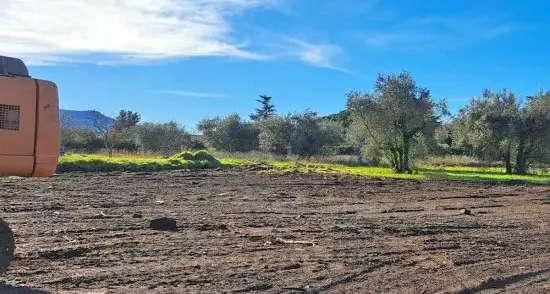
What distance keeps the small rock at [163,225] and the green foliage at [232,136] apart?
51.9 m

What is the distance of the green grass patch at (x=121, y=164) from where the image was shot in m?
26.5

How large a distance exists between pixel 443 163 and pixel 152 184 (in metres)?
29.6

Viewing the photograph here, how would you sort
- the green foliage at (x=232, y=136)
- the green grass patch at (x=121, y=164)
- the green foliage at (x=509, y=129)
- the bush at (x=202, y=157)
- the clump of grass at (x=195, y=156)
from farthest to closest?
the green foliage at (x=232, y=136), the green foliage at (x=509, y=129), the bush at (x=202, y=157), the clump of grass at (x=195, y=156), the green grass patch at (x=121, y=164)

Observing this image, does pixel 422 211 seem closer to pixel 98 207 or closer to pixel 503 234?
pixel 503 234

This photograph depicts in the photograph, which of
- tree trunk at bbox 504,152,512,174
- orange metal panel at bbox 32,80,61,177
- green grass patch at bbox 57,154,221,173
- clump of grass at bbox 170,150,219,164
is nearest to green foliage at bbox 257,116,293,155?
tree trunk at bbox 504,152,512,174

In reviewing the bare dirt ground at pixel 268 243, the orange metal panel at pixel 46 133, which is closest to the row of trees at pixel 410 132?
the bare dirt ground at pixel 268 243

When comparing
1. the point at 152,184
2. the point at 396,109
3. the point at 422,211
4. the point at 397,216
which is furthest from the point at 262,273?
the point at 396,109

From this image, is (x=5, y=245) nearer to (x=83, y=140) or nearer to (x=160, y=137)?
(x=83, y=140)

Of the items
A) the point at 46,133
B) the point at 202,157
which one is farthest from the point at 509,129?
the point at 46,133

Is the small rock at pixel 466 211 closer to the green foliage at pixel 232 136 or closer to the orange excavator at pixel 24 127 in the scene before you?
the orange excavator at pixel 24 127

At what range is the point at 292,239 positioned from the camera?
10039 millimetres

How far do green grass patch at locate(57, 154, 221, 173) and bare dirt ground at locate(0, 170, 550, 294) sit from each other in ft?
26.0

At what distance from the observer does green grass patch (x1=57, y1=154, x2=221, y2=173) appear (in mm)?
26531

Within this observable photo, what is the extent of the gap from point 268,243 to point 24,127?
4635 mm
